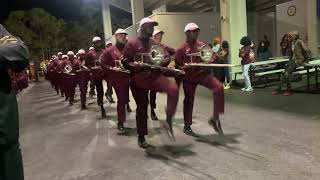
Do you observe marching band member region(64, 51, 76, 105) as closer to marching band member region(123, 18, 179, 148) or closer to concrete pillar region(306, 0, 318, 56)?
marching band member region(123, 18, 179, 148)

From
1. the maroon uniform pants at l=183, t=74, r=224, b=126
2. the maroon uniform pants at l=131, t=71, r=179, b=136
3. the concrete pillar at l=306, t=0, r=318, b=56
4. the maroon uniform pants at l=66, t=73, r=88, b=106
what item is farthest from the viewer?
the concrete pillar at l=306, t=0, r=318, b=56

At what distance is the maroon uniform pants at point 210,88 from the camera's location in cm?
717

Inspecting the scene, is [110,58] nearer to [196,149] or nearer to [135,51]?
[135,51]

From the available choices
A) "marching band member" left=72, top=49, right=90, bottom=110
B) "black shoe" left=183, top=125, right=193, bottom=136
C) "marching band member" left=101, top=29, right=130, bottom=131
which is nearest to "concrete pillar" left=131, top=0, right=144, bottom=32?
"marching band member" left=72, top=49, right=90, bottom=110

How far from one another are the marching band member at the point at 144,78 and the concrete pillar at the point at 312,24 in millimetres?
14990

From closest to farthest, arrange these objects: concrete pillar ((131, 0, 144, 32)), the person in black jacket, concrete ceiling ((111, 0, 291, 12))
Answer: the person in black jacket → concrete pillar ((131, 0, 144, 32)) → concrete ceiling ((111, 0, 291, 12))

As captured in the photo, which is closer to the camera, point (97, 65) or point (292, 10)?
→ point (97, 65)

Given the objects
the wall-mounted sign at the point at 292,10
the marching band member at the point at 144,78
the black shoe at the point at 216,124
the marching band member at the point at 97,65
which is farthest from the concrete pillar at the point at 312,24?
the marching band member at the point at 144,78

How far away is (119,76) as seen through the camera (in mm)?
8820

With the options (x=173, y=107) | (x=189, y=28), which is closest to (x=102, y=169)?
(x=173, y=107)

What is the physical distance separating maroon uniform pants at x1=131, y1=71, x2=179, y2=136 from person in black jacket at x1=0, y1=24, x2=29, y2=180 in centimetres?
408

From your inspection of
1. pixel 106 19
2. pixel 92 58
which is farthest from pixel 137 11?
pixel 92 58

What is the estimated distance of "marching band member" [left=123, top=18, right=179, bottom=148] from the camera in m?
6.63

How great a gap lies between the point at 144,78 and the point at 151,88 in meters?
0.20
